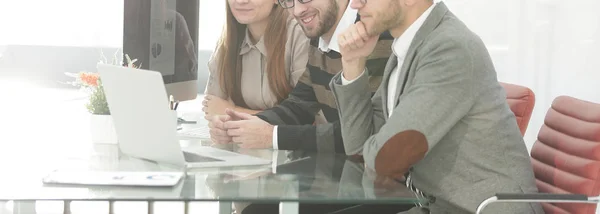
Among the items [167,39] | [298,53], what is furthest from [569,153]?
[167,39]

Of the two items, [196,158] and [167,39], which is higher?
[167,39]

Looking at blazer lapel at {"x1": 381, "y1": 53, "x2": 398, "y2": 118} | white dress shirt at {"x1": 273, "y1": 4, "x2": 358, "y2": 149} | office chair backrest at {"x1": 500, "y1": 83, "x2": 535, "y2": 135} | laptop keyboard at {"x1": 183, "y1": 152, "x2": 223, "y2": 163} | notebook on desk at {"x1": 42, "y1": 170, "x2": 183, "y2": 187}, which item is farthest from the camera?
white dress shirt at {"x1": 273, "y1": 4, "x2": 358, "y2": 149}

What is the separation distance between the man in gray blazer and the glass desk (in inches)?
4.7

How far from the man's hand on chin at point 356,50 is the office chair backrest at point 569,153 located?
539mm

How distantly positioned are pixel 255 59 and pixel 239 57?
0.06 m

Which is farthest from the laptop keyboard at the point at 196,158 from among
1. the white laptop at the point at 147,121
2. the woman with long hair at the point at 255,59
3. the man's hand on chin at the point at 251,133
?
the woman with long hair at the point at 255,59

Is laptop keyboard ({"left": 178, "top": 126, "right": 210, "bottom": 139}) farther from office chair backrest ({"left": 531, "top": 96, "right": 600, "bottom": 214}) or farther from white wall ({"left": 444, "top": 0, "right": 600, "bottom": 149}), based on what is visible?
white wall ({"left": 444, "top": 0, "right": 600, "bottom": 149})

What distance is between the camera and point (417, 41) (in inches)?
89.7

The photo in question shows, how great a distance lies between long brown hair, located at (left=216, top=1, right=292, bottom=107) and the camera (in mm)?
3371

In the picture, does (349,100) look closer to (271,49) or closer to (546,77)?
(271,49)

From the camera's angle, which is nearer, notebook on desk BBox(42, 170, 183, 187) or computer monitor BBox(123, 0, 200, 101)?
notebook on desk BBox(42, 170, 183, 187)

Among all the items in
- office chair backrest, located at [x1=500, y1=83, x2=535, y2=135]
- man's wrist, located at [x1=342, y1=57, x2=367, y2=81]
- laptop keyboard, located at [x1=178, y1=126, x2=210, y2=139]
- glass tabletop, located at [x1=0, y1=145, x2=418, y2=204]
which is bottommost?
laptop keyboard, located at [x1=178, y1=126, x2=210, y2=139]

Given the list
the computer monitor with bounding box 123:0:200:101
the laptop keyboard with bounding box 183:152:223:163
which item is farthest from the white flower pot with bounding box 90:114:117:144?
the laptop keyboard with bounding box 183:152:223:163

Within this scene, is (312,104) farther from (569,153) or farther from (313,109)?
(569,153)
